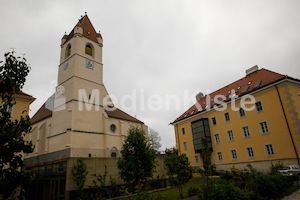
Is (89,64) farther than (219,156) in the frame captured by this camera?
Yes

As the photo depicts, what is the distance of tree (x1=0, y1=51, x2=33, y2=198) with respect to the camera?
4.71m

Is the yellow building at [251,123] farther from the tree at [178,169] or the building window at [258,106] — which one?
the tree at [178,169]

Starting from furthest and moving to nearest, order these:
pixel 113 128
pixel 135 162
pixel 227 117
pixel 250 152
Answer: pixel 113 128, pixel 227 117, pixel 250 152, pixel 135 162

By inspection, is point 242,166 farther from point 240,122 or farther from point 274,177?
point 274,177

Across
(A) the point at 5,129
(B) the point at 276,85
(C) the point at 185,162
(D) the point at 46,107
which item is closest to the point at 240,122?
(B) the point at 276,85

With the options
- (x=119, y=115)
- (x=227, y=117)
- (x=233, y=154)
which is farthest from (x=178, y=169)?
(x=119, y=115)

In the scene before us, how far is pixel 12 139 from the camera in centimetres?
500

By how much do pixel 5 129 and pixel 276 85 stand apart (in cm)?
2432

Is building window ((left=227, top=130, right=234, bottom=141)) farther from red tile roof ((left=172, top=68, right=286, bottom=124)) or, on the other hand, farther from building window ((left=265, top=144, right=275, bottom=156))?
building window ((left=265, top=144, right=275, bottom=156))

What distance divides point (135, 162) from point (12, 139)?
34.0ft

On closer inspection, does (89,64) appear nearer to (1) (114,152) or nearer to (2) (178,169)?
(1) (114,152)

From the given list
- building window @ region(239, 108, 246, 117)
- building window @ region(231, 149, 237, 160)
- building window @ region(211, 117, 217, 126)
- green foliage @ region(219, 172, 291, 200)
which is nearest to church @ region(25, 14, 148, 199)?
building window @ region(211, 117, 217, 126)

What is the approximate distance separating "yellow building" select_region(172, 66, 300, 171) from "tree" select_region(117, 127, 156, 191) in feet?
47.0

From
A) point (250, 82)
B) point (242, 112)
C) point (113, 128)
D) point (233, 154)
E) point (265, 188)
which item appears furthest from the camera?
point (113, 128)
